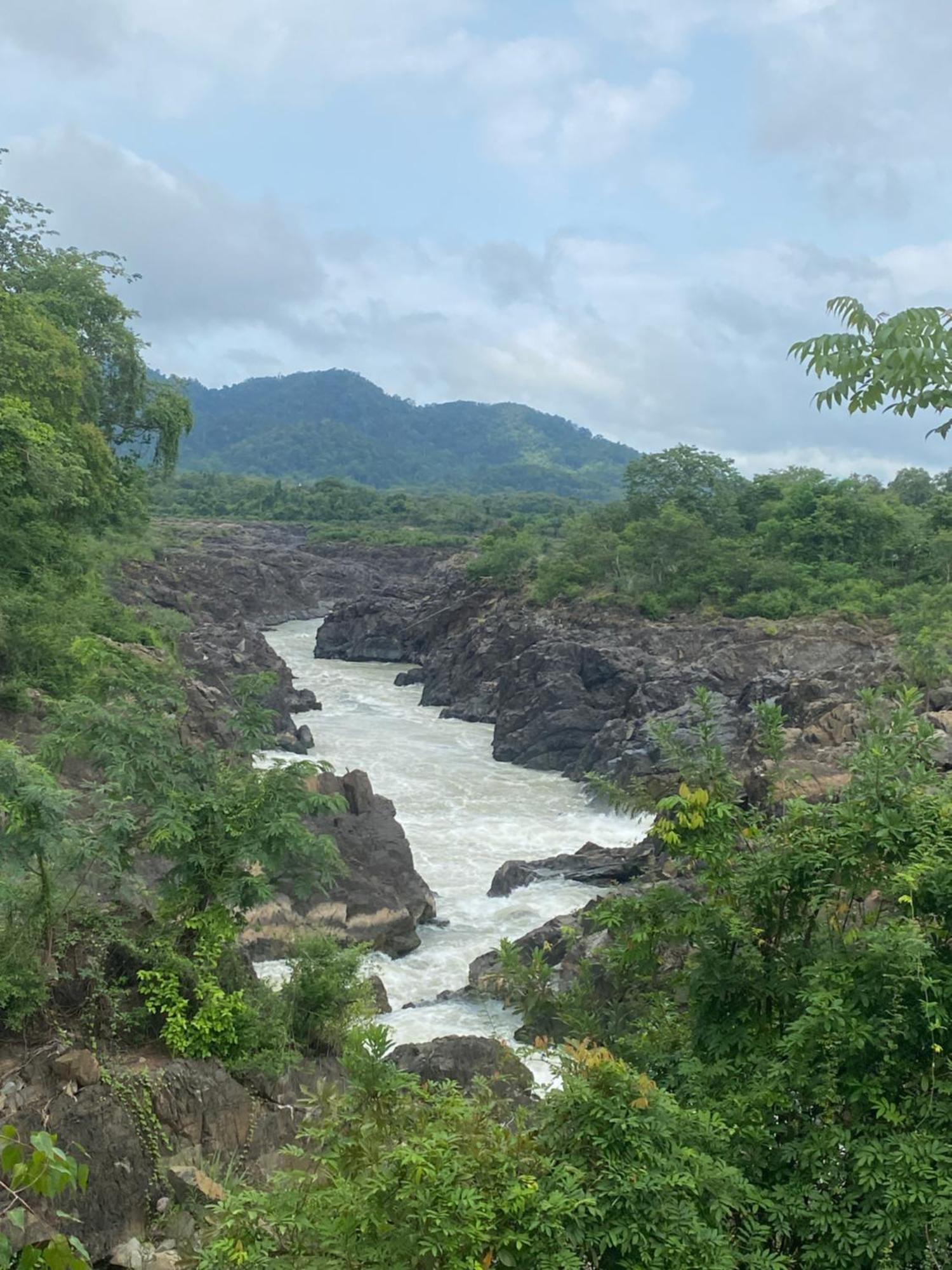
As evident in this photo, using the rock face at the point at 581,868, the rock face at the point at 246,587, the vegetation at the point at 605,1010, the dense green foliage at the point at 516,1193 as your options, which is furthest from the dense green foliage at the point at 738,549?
the dense green foliage at the point at 516,1193

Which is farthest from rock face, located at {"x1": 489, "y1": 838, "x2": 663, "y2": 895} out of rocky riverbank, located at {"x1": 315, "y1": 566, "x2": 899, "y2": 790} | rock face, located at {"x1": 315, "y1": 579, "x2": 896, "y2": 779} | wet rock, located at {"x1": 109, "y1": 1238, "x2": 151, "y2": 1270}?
wet rock, located at {"x1": 109, "y1": 1238, "x2": 151, "y2": 1270}

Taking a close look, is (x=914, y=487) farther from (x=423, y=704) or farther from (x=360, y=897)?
(x=360, y=897)

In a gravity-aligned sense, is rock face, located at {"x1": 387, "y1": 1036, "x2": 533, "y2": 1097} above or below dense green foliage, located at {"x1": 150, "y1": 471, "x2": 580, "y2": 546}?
below

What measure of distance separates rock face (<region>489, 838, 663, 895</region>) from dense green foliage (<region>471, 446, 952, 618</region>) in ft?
61.1

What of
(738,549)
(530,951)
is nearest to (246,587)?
(738,549)

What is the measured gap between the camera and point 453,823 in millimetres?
26734

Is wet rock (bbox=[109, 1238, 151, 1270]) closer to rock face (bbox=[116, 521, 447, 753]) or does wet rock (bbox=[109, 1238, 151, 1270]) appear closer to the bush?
the bush

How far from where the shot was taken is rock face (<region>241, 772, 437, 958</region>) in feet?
54.7

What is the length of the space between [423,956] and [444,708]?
2310 centimetres

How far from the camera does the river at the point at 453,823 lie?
56.3ft

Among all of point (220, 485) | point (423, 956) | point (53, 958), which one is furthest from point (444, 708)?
point (220, 485)

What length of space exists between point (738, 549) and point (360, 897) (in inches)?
1149

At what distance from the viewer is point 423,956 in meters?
18.5

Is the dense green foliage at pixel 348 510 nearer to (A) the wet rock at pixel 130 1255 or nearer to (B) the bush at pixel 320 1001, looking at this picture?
(B) the bush at pixel 320 1001
